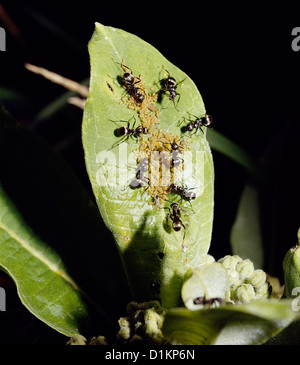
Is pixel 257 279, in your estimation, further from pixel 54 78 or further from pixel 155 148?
pixel 54 78

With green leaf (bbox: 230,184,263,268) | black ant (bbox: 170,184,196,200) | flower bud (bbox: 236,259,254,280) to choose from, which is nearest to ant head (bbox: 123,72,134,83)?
black ant (bbox: 170,184,196,200)

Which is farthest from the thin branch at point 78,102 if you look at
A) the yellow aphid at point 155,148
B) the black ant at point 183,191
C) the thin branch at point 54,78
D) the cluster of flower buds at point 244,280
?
the cluster of flower buds at point 244,280

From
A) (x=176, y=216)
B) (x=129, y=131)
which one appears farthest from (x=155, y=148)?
(x=176, y=216)

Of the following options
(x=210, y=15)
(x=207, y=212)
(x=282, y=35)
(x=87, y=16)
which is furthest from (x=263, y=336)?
(x=87, y=16)

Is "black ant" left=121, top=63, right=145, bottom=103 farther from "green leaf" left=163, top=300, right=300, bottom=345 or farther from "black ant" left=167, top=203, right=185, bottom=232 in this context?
"green leaf" left=163, top=300, right=300, bottom=345

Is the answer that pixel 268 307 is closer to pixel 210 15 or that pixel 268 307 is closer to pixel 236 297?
pixel 236 297
